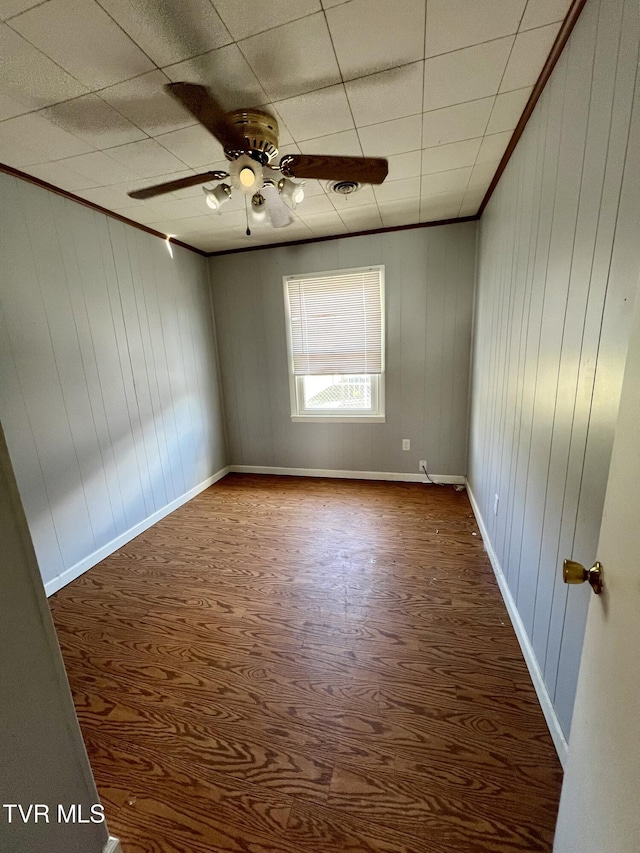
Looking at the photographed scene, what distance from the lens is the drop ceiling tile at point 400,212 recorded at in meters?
2.49

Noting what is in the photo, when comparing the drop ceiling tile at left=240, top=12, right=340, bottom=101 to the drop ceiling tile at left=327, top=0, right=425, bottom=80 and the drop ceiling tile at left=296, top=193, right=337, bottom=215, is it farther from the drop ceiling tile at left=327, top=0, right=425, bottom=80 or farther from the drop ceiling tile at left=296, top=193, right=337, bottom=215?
the drop ceiling tile at left=296, top=193, right=337, bottom=215

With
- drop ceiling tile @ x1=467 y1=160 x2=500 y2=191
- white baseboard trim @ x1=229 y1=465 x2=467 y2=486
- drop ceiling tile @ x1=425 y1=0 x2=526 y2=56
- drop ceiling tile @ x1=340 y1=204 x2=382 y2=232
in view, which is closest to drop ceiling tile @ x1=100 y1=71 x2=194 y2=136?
drop ceiling tile @ x1=425 y1=0 x2=526 y2=56

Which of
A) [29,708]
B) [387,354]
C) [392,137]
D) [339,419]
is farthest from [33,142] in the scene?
[339,419]

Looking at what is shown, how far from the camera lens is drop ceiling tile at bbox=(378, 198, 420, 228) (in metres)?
2.49

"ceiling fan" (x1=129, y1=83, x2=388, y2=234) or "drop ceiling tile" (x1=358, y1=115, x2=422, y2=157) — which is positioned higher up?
"drop ceiling tile" (x1=358, y1=115, x2=422, y2=157)

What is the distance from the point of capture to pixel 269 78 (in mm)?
1301

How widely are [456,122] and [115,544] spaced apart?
338 centimetres

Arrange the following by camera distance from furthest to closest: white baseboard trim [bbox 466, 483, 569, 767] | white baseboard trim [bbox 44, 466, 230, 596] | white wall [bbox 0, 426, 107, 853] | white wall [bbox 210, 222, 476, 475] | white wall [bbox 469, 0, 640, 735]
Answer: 1. white wall [bbox 210, 222, 476, 475]
2. white baseboard trim [bbox 44, 466, 230, 596]
3. white baseboard trim [bbox 466, 483, 569, 767]
4. white wall [bbox 469, 0, 640, 735]
5. white wall [bbox 0, 426, 107, 853]

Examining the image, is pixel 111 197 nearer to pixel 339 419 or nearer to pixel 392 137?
pixel 392 137

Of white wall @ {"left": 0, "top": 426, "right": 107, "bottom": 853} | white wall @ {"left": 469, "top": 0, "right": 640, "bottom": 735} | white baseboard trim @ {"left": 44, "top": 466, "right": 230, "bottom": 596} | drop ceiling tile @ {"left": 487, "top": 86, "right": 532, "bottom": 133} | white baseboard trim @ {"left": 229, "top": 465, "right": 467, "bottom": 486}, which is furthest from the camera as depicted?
white baseboard trim @ {"left": 229, "top": 465, "right": 467, "bottom": 486}

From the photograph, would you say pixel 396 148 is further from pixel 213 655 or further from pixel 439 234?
pixel 213 655

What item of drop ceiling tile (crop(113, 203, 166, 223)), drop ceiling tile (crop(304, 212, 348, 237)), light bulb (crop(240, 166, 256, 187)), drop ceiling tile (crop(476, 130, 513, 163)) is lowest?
light bulb (crop(240, 166, 256, 187))

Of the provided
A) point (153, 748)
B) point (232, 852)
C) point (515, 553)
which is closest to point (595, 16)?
point (515, 553)

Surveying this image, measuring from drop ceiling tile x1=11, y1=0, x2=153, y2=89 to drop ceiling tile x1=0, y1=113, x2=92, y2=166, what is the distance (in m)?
0.40
